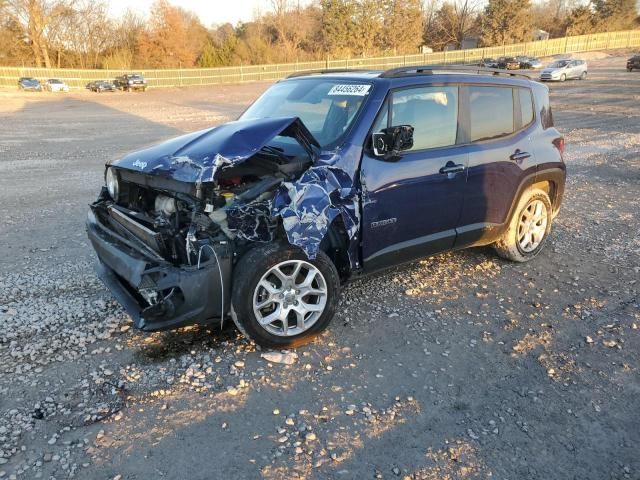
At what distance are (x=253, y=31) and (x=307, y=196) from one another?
7105 centimetres

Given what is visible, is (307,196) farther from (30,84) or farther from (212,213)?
(30,84)

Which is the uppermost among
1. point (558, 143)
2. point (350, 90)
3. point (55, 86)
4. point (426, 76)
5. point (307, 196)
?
point (55, 86)

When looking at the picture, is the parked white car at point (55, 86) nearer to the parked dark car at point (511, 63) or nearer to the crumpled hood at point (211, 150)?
the parked dark car at point (511, 63)

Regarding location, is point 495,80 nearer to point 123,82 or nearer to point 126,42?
point 123,82

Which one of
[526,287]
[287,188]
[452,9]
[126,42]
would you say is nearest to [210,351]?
[287,188]

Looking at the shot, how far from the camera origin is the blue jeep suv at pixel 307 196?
3283 mm

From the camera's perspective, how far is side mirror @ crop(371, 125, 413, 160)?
Answer: 12.1 feet

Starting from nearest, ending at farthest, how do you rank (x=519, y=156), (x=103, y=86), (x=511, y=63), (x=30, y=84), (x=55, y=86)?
(x=519, y=156) < (x=30, y=84) < (x=55, y=86) < (x=103, y=86) < (x=511, y=63)

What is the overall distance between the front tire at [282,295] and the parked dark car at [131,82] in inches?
1794

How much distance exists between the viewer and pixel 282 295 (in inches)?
138

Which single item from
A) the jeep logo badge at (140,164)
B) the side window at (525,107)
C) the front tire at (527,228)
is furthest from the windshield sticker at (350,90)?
the front tire at (527,228)

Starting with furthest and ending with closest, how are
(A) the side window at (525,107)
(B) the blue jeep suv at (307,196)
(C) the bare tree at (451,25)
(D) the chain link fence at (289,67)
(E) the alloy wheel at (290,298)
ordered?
(C) the bare tree at (451,25) < (D) the chain link fence at (289,67) < (A) the side window at (525,107) < (E) the alloy wheel at (290,298) < (B) the blue jeep suv at (307,196)

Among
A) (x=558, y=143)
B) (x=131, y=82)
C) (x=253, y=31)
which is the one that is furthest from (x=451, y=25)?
(x=558, y=143)

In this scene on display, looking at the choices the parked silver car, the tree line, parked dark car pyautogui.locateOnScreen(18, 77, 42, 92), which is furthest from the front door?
the tree line
